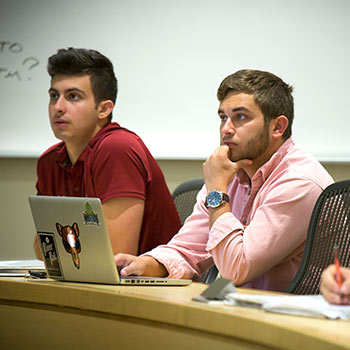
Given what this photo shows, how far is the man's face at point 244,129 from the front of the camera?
205cm

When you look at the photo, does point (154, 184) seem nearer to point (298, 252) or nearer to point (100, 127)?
point (100, 127)

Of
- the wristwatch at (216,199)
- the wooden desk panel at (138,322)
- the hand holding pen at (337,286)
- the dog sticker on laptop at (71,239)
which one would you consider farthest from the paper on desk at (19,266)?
the hand holding pen at (337,286)

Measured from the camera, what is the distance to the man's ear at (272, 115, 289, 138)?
2.09m

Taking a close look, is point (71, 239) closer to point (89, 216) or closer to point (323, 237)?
point (89, 216)

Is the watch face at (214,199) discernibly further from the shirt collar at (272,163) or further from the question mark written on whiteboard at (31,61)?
the question mark written on whiteboard at (31,61)

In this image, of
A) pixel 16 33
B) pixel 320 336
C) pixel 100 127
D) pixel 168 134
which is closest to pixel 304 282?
pixel 320 336

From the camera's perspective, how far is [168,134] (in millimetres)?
3348

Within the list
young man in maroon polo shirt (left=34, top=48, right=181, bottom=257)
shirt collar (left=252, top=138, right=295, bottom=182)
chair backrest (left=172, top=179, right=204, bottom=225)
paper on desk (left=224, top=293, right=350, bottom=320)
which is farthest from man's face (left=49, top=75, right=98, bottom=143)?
paper on desk (left=224, top=293, right=350, bottom=320)

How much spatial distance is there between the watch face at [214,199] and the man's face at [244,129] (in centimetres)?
15

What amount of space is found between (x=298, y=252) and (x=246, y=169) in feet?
1.06

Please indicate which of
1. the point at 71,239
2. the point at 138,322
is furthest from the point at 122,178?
the point at 138,322

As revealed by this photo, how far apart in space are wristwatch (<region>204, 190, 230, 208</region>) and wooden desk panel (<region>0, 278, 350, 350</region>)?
0.95 feet

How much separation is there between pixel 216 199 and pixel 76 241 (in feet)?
1.54

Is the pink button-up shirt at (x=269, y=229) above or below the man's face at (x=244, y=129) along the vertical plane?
below
